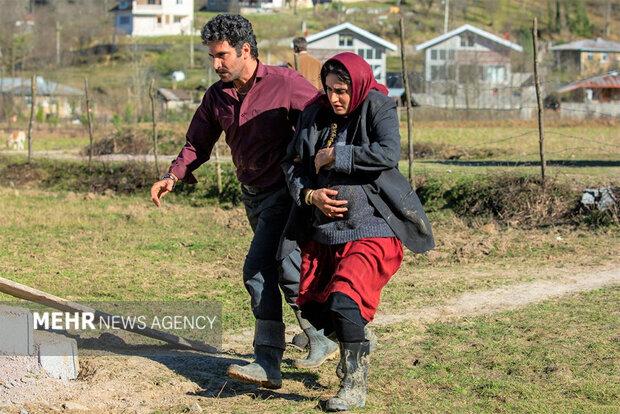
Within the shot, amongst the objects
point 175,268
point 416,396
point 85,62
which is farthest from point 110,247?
point 85,62

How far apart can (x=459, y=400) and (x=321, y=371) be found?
0.98 metres

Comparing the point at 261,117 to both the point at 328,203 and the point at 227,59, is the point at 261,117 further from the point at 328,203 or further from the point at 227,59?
the point at 328,203

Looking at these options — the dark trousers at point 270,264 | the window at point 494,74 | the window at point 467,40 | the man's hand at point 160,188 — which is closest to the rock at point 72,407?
the dark trousers at point 270,264

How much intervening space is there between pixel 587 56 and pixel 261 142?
62.7 meters

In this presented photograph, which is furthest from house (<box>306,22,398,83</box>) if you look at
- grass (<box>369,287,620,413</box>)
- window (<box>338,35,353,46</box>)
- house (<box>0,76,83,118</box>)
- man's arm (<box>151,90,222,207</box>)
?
man's arm (<box>151,90,222,207</box>)

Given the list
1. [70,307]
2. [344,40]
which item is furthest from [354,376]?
[344,40]

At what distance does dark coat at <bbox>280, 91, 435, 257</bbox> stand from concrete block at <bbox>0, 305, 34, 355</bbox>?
1429 millimetres

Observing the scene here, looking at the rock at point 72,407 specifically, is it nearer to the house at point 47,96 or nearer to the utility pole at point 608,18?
the house at point 47,96

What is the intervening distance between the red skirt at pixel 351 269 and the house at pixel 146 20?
62.1 meters

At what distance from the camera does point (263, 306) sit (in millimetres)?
6395

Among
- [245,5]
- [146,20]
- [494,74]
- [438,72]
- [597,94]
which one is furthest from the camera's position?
[245,5]

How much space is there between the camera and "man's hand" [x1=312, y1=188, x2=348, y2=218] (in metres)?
5.78

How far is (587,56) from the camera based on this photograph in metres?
66.6

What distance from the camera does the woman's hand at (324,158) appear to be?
5734 mm
